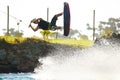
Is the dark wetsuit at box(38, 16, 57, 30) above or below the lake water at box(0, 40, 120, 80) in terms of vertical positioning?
above

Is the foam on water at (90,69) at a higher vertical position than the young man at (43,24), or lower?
lower

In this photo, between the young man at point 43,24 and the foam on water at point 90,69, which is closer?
the foam on water at point 90,69

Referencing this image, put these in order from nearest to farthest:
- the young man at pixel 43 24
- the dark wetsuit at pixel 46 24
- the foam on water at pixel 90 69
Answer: the foam on water at pixel 90 69, the young man at pixel 43 24, the dark wetsuit at pixel 46 24

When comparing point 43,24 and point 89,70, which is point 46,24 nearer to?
point 43,24

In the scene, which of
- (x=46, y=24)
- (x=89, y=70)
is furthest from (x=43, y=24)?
(x=89, y=70)

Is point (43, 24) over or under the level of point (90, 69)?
over

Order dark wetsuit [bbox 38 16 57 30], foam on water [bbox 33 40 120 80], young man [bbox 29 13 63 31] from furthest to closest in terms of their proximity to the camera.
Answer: dark wetsuit [bbox 38 16 57 30]
young man [bbox 29 13 63 31]
foam on water [bbox 33 40 120 80]

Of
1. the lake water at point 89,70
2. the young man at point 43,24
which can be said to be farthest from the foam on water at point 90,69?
the young man at point 43,24

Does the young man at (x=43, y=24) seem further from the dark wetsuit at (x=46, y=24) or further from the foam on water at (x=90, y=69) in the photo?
the foam on water at (x=90, y=69)

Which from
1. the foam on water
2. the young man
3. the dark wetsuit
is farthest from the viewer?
the dark wetsuit

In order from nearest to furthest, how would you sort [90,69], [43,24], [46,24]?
[90,69], [43,24], [46,24]

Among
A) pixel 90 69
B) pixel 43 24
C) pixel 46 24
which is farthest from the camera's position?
pixel 46 24

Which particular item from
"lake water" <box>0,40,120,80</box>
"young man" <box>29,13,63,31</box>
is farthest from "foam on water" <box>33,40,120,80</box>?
"young man" <box>29,13,63,31</box>

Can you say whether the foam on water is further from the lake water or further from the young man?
the young man
